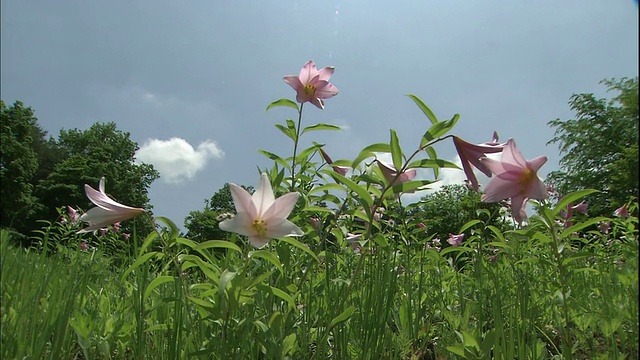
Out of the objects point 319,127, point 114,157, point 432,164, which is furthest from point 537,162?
point 114,157

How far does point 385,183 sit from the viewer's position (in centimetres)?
104

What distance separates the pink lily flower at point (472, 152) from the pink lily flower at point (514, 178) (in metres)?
0.06

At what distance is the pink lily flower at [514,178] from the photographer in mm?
735

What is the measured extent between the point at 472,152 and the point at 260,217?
456 millimetres

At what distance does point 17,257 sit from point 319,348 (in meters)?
1.14

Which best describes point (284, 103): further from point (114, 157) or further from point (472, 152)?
point (114, 157)

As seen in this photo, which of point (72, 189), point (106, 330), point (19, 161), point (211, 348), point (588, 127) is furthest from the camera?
point (588, 127)

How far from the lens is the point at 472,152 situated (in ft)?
2.85

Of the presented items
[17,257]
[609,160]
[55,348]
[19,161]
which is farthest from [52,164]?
[609,160]

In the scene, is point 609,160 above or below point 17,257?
above

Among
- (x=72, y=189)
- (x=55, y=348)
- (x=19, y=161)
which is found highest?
(x=72, y=189)

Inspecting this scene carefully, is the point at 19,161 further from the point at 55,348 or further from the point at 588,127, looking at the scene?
the point at 588,127

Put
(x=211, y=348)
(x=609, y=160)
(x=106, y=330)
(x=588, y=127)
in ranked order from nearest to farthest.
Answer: (x=211, y=348), (x=106, y=330), (x=609, y=160), (x=588, y=127)

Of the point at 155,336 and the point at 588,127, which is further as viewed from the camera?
the point at 588,127
